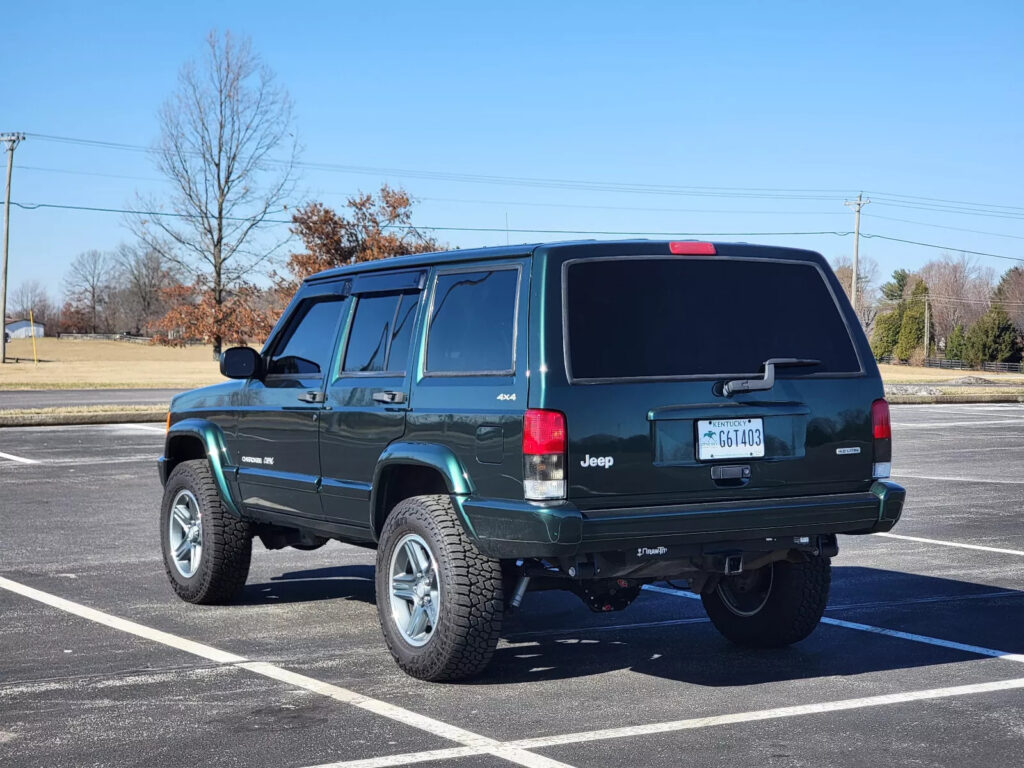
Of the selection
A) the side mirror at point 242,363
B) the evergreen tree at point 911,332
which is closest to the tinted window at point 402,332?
the side mirror at point 242,363

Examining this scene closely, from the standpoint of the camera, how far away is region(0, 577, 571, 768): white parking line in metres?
4.89

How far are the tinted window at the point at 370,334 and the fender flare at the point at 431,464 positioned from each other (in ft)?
1.90

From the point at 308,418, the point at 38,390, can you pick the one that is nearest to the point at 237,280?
the point at 38,390

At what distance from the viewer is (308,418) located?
7.12 m

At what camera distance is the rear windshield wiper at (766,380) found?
19.1ft

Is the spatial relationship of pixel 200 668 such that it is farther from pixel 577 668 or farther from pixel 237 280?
pixel 237 280

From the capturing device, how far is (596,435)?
551 centimetres

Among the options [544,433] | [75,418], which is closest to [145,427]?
[75,418]

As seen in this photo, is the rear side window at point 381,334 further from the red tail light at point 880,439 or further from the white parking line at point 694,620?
the red tail light at point 880,439

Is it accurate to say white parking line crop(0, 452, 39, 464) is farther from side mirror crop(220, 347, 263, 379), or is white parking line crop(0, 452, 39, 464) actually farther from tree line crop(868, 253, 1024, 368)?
tree line crop(868, 253, 1024, 368)

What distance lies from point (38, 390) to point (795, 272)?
133ft

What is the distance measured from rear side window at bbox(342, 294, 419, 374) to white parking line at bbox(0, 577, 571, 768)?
1.59 meters

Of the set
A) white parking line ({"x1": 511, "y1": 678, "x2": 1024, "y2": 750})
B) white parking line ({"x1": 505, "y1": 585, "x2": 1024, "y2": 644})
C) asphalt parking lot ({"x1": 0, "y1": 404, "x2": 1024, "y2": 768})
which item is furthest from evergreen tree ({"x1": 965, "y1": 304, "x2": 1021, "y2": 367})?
white parking line ({"x1": 511, "y1": 678, "x2": 1024, "y2": 750})

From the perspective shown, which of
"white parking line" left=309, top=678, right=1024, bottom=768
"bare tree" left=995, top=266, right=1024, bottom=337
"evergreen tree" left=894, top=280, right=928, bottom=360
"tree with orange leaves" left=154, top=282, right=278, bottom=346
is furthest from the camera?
"bare tree" left=995, top=266, right=1024, bottom=337
